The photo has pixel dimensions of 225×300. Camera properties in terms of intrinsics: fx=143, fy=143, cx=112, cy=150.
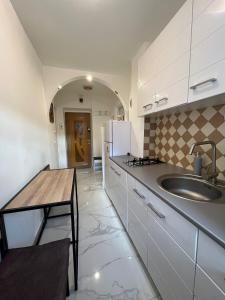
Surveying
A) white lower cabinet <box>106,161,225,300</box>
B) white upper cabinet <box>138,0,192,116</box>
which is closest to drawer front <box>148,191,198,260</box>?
white lower cabinet <box>106,161,225,300</box>

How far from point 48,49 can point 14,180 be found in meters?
1.79

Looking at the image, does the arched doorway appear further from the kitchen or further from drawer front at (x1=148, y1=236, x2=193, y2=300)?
drawer front at (x1=148, y1=236, x2=193, y2=300)

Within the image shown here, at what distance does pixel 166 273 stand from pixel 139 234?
1.32 ft

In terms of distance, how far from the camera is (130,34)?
65.9 inches

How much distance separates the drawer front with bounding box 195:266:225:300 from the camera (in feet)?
1.85

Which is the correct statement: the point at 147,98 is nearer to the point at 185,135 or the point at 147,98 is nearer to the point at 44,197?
the point at 185,135

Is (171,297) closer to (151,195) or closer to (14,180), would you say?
(151,195)

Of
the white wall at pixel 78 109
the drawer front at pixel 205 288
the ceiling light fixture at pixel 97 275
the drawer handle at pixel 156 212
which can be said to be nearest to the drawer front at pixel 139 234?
the drawer handle at pixel 156 212

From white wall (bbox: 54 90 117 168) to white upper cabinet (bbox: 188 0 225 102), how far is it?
354 centimetres

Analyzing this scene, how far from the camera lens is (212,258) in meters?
0.58

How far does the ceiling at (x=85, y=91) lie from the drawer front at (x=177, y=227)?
3.18 metres

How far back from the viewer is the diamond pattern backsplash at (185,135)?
3.81ft

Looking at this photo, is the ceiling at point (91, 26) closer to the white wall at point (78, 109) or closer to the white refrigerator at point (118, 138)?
the white refrigerator at point (118, 138)

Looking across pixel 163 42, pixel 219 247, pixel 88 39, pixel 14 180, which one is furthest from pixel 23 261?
pixel 88 39
